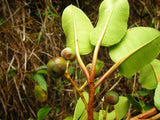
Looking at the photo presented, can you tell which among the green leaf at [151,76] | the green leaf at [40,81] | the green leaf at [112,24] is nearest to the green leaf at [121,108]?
the green leaf at [151,76]

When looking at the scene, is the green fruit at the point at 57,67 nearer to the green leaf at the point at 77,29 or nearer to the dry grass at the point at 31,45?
the green leaf at the point at 77,29

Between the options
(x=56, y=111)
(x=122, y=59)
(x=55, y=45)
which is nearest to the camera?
(x=122, y=59)

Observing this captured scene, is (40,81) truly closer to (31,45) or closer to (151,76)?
(31,45)

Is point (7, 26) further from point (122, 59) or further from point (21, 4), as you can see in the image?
point (122, 59)

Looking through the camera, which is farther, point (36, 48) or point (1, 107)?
point (36, 48)

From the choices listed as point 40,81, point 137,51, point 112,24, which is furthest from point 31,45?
point 137,51

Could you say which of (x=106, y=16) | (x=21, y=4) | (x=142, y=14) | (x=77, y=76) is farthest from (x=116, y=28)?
(x=21, y=4)

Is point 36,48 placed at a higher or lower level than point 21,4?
lower

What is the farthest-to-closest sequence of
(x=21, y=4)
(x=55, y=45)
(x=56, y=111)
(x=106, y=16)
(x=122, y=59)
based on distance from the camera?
(x=21, y=4) → (x=55, y=45) → (x=56, y=111) → (x=106, y=16) → (x=122, y=59)

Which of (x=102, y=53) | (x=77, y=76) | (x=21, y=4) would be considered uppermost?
(x=21, y=4)
